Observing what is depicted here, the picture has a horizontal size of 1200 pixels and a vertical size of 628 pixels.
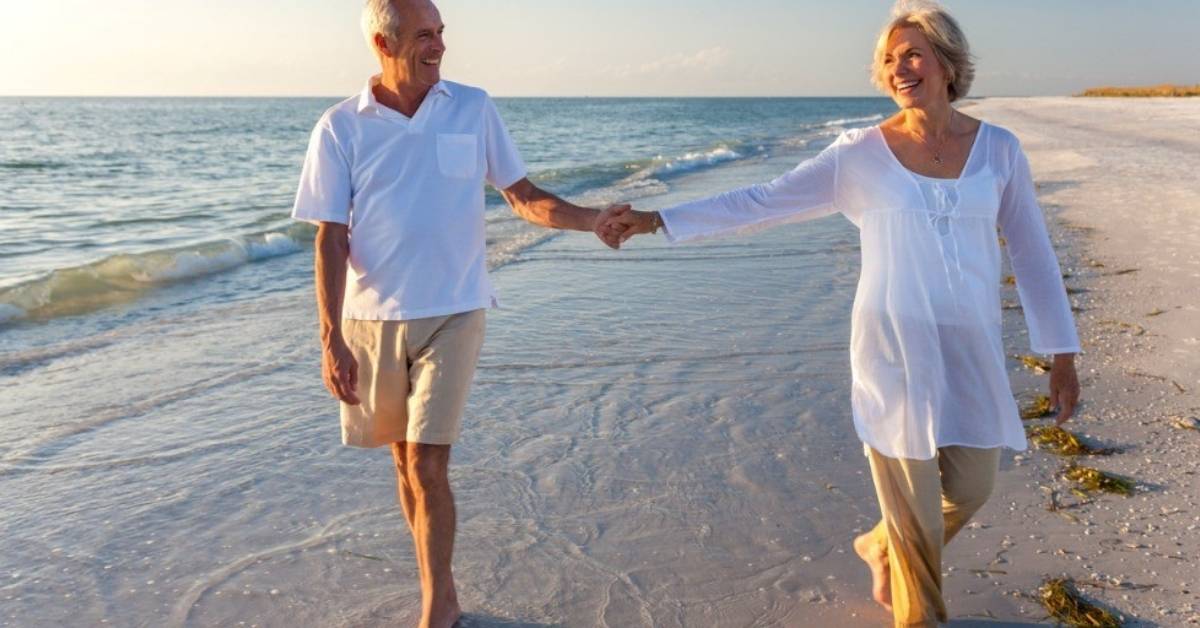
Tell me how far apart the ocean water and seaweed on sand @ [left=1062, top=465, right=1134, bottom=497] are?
2.96 feet

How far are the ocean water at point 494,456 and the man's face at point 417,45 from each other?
1871 mm

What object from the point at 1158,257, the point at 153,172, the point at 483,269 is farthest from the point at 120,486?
the point at 153,172

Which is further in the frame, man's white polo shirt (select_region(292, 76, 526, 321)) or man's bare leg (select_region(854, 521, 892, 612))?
man's bare leg (select_region(854, 521, 892, 612))

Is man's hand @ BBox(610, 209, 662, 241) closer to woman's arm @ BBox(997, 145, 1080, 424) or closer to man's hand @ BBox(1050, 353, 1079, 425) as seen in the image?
woman's arm @ BBox(997, 145, 1080, 424)

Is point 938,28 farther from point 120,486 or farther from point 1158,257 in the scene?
point 1158,257

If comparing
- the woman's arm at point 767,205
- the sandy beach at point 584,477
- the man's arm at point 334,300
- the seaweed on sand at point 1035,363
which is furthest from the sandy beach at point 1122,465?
the man's arm at point 334,300

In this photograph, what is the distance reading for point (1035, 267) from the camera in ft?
10.9

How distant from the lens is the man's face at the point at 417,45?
11.3ft

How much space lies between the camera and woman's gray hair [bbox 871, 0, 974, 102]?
319cm

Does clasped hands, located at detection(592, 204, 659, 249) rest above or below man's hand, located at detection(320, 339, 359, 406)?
above

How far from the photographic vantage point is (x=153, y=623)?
3703 millimetres

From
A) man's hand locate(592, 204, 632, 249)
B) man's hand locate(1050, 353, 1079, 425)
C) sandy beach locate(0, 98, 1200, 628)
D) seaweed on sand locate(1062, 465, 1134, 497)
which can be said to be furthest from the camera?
seaweed on sand locate(1062, 465, 1134, 497)

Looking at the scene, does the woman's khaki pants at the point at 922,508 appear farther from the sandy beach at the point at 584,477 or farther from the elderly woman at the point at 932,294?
the sandy beach at the point at 584,477

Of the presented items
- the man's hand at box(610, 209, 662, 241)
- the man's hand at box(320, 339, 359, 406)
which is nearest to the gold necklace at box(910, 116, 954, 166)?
the man's hand at box(610, 209, 662, 241)
